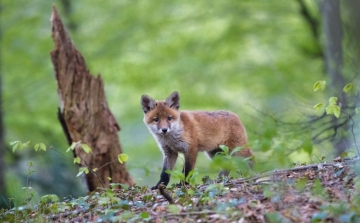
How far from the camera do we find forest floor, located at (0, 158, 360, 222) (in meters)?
4.36

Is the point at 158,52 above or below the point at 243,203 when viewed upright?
above

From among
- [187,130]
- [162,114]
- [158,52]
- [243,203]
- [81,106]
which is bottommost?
[243,203]

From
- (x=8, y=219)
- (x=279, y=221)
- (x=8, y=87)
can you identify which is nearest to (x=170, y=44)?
(x=8, y=87)

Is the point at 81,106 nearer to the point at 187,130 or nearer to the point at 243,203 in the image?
the point at 187,130

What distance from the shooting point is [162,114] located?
793 cm

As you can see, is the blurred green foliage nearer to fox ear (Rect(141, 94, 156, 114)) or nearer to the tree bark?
the tree bark

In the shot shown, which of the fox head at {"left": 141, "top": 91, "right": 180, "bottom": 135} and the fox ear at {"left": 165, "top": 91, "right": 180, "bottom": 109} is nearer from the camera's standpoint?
the fox head at {"left": 141, "top": 91, "right": 180, "bottom": 135}

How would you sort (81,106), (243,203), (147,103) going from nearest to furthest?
(243,203) < (147,103) < (81,106)

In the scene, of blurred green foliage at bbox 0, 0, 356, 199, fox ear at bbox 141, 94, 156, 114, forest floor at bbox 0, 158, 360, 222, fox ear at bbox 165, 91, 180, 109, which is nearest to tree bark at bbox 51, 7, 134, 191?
fox ear at bbox 141, 94, 156, 114

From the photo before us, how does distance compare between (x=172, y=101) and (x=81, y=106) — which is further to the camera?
(x=81, y=106)

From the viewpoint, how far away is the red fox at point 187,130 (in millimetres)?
7777

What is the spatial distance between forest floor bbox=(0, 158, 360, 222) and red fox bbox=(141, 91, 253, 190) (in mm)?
1517

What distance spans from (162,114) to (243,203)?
3.36 m

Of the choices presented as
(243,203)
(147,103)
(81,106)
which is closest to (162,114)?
(147,103)
